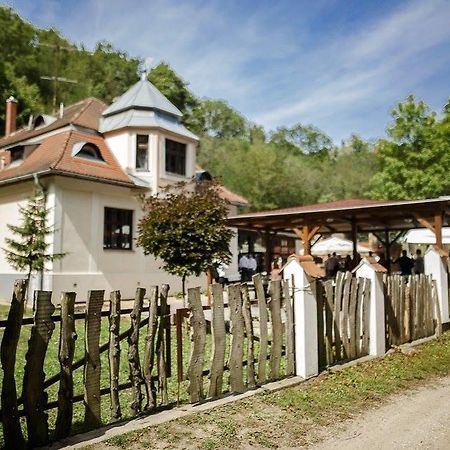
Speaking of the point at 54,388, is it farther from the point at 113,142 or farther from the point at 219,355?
the point at 113,142

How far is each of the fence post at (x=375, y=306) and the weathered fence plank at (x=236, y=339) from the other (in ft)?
9.38

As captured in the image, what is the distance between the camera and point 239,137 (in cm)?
6619

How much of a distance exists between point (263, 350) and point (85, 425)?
213 cm

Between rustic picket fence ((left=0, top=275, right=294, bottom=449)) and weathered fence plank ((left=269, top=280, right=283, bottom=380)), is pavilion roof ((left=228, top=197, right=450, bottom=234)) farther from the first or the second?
rustic picket fence ((left=0, top=275, right=294, bottom=449))

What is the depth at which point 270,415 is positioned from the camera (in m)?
4.56

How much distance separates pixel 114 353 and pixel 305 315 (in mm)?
2551

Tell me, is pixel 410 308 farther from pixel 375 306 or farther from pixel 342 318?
pixel 342 318

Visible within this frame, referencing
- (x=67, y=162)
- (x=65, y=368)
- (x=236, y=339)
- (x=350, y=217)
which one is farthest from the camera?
(x=67, y=162)

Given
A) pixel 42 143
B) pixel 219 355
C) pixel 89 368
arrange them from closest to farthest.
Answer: pixel 89 368
pixel 219 355
pixel 42 143

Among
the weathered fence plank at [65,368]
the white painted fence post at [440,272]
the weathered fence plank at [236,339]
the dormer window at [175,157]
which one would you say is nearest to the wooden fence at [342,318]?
the weathered fence plank at [236,339]

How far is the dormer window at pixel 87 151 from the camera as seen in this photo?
1708 centimetres

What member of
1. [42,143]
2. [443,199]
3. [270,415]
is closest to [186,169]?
[42,143]

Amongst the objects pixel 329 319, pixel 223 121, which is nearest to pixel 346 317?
pixel 329 319

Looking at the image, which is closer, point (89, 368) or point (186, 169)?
point (89, 368)
